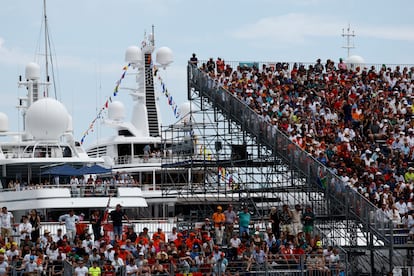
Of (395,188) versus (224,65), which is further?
(224,65)

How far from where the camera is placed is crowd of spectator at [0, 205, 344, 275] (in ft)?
121

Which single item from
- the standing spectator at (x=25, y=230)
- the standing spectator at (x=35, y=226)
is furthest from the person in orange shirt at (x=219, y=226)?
the standing spectator at (x=25, y=230)

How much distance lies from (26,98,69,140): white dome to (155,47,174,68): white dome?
17403 millimetres

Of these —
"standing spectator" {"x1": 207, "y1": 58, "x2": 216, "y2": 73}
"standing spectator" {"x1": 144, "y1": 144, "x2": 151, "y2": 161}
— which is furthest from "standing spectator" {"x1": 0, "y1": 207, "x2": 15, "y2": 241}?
"standing spectator" {"x1": 144, "y1": 144, "x2": 151, "y2": 161}

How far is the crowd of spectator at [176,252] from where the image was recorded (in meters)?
37.0

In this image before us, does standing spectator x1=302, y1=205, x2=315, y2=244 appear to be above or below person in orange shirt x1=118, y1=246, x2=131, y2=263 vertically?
above

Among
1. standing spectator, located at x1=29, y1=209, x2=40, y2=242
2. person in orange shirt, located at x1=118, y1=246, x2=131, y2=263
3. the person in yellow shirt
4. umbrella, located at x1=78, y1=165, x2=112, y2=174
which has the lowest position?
the person in yellow shirt

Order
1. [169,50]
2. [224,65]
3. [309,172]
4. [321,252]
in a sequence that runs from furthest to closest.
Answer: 1. [169,50]
2. [224,65]
3. [309,172]
4. [321,252]

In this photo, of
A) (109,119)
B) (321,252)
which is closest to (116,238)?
(321,252)

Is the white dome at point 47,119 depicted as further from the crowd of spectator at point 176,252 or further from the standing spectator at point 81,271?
the standing spectator at point 81,271

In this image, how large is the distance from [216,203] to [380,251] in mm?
15256

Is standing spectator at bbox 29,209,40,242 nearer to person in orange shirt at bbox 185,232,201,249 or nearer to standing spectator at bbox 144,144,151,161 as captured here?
person in orange shirt at bbox 185,232,201,249

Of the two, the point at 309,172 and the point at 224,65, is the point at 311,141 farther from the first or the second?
the point at 224,65

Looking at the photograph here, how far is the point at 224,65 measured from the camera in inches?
2078
